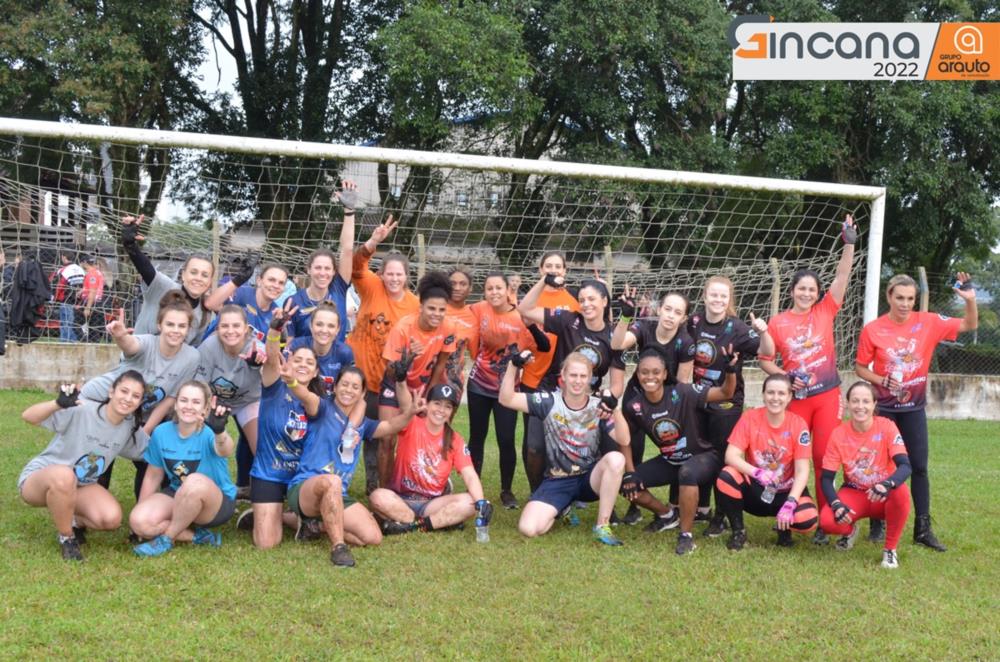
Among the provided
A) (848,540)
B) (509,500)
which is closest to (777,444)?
(848,540)

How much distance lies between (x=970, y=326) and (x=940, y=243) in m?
15.1

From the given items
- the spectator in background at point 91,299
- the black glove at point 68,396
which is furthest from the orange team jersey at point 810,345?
the spectator in background at point 91,299

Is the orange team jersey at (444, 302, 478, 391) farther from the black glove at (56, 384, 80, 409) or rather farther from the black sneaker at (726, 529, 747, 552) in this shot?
the black glove at (56, 384, 80, 409)

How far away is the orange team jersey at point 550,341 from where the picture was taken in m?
6.00

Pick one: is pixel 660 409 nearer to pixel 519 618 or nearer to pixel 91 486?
pixel 519 618

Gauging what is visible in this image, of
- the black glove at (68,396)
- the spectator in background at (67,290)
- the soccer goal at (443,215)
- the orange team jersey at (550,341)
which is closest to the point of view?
the black glove at (68,396)

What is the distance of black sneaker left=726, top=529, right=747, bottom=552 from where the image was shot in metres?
5.17

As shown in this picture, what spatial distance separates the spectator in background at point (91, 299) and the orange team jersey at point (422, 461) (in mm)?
6586

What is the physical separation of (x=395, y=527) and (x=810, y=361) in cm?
284

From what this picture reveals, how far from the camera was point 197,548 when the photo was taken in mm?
4801

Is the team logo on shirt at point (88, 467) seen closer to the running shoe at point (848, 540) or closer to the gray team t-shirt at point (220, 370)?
the gray team t-shirt at point (220, 370)

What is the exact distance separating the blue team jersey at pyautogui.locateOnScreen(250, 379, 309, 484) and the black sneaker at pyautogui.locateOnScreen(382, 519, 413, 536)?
2.21 feet

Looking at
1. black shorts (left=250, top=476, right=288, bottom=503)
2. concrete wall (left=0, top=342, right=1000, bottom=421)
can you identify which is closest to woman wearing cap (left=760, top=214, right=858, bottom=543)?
black shorts (left=250, top=476, right=288, bottom=503)

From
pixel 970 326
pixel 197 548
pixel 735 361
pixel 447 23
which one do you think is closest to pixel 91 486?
pixel 197 548
